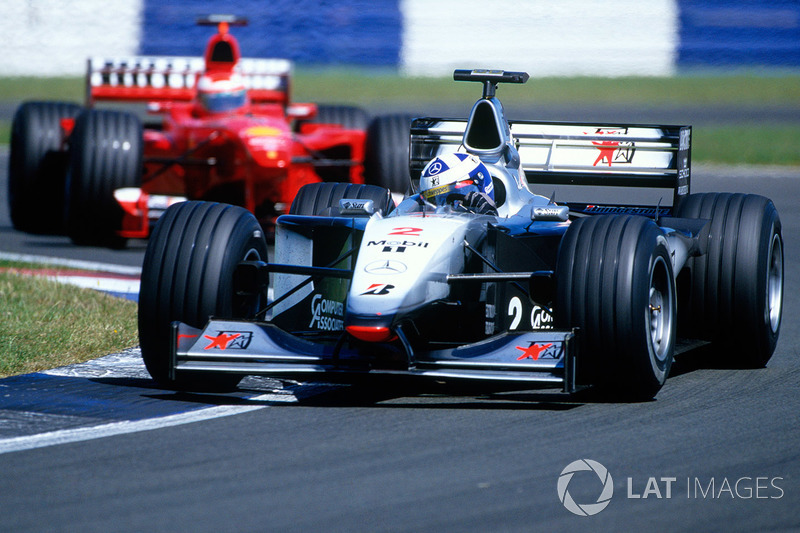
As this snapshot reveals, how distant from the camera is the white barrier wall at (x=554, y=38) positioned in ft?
65.9

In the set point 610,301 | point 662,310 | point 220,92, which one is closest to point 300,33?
point 220,92

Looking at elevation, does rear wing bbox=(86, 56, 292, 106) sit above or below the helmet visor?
above

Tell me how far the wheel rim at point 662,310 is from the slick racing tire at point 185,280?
203cm

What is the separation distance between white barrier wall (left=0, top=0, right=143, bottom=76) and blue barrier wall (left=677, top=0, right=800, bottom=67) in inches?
375

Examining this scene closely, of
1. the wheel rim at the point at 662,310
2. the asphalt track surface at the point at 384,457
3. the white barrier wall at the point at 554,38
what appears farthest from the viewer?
the white barrier wall at the point at 554,38

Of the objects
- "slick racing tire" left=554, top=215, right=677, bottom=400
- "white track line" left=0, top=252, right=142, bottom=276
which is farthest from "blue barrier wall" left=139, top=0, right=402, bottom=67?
"slick racing tire" left=554, top=215, right=677, bottom=400

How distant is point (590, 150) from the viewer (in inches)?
325

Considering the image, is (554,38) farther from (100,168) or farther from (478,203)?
(478,203)

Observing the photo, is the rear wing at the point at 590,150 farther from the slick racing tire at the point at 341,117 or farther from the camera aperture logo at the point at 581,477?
the slick racing tire at the point at 341,117

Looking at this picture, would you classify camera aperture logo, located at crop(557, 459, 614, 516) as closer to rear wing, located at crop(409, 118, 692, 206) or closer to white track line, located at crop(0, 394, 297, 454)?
white track line, located at crop(0, 394, 297, 454)

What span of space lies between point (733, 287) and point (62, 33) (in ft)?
57.8

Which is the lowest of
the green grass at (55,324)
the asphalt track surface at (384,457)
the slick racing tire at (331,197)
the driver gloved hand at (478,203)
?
the green grass at (55,324)

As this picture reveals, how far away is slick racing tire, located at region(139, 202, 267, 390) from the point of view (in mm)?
6230

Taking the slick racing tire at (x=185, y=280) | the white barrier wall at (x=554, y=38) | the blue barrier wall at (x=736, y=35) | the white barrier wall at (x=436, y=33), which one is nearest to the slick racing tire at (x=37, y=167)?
the white barrier wall at (x=436, y=33)
